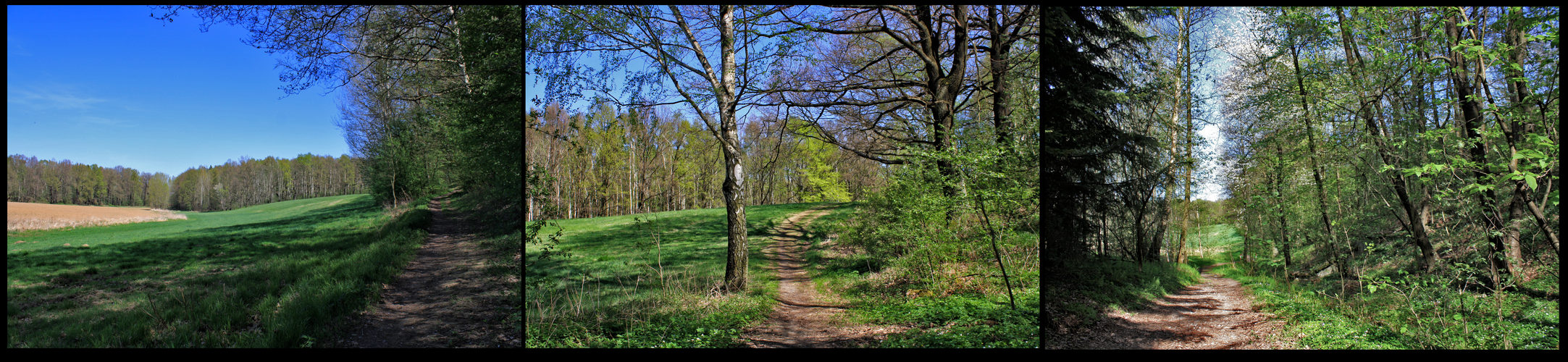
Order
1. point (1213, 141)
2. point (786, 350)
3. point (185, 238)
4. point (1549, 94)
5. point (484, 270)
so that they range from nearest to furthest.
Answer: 1. point (786, 350)
2. point (1549, 94)
3. point (185, 238)
4. point (1213, 141)
5. point (484, 270)

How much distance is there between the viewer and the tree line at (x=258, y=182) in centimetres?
425

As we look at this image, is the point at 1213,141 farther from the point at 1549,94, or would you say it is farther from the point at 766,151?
the point at 766,151

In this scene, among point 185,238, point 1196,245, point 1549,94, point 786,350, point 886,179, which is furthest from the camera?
point 1196,245

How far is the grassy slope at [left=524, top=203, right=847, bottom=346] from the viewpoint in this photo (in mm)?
3123

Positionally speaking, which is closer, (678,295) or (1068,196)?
(678,295)

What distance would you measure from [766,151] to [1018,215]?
2.20 meters

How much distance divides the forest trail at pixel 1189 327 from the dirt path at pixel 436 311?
4.62 meters

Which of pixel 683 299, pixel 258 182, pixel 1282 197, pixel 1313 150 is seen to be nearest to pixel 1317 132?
pixel 1313 150

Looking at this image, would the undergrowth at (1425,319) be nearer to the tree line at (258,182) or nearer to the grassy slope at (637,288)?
the grassy slope at (637,288)

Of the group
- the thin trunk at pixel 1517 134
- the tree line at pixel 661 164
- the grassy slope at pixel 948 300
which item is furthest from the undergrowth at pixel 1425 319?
the tree line at pixel 661 164

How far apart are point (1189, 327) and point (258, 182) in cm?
938

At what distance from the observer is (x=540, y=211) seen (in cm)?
Answer: 327

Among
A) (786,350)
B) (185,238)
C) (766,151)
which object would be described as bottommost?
(786,350)

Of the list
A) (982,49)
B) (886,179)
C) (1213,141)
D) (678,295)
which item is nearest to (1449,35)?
(1213,141)
